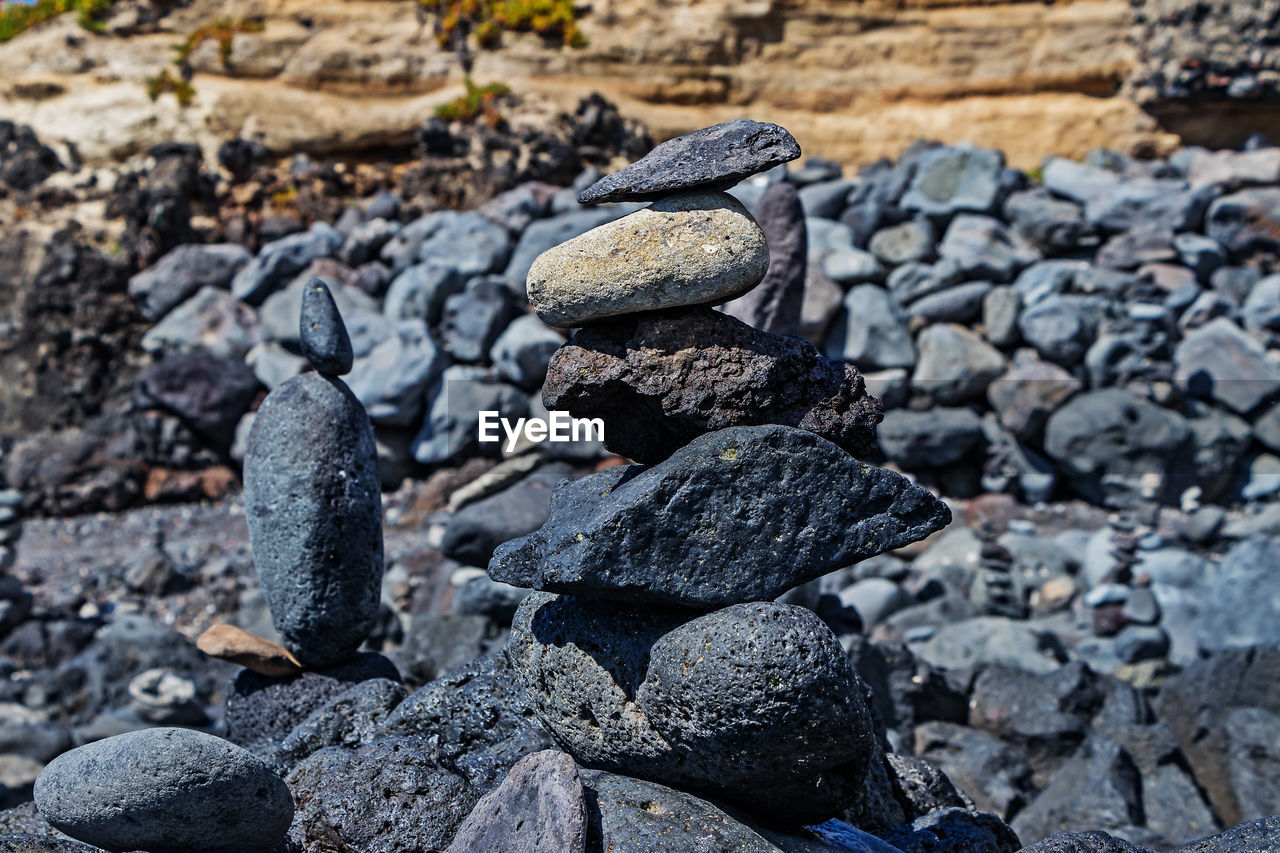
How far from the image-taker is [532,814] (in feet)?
12.4

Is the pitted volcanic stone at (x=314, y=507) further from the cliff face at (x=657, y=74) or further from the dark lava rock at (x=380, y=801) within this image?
the cliff face at (x=657, y=74)

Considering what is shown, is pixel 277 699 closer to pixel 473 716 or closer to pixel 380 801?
pixel 473 716

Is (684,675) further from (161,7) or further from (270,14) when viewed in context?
(161,7)

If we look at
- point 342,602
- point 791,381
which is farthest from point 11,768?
point 791,381

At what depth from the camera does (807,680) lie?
365cm

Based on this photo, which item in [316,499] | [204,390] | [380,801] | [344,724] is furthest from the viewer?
[204,390]

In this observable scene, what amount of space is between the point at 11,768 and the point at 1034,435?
35.3 feet

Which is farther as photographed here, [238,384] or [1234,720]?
[238,384]

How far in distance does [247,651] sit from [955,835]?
12.1ft

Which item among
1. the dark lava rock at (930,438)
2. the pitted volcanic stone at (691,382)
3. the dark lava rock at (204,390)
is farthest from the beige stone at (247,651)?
the dark lava rock at (204,390)

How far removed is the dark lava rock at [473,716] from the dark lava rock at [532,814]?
0.76 meters

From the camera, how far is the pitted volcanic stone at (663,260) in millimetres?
4004

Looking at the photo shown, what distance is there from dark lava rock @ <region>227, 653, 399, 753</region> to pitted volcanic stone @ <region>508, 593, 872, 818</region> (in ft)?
6.32

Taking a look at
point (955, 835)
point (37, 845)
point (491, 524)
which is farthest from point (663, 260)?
point (491, 524)
